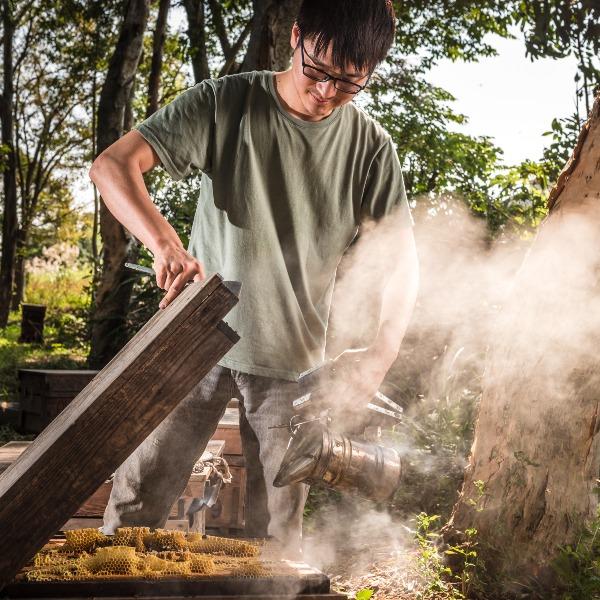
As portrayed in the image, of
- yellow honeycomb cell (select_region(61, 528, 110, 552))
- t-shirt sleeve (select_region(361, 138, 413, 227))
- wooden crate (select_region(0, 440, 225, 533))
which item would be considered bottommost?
wooden crate (select_region(0, 440, 225, 533))

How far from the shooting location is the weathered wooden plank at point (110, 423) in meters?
1.44

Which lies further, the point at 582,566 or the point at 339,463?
the point at 582,566

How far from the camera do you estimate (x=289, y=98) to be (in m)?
2.39

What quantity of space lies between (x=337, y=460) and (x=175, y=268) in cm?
67

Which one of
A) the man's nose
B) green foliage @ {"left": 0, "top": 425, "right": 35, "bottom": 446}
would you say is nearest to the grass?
green foliage @ {"left": 0, "top": 425, "right": 35, "bottom": 446}

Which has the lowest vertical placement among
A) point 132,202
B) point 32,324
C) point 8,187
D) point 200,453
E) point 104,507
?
point 104,507

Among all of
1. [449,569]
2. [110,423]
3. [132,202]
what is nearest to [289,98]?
[132,202]

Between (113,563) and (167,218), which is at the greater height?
(167,218)

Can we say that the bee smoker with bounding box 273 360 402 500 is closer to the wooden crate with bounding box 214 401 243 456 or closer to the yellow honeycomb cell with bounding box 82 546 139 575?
the yellow honeycomb cell with bounding box 82 546 139 575

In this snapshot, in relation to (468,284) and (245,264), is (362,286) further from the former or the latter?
(245,264)

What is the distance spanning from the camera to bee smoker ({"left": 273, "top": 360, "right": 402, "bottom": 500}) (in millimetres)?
1982

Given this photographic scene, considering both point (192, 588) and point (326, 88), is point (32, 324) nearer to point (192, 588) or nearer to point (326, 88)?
point (326, 88)

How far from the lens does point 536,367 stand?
13.2 ft

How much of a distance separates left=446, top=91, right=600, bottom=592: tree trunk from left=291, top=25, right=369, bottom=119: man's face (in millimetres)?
2104
